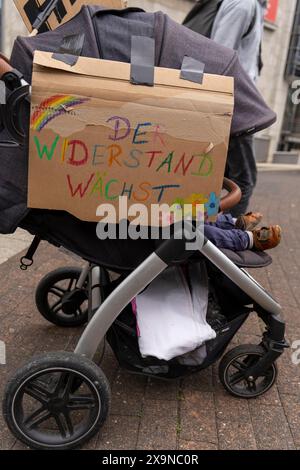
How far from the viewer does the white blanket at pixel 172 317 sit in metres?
1.95

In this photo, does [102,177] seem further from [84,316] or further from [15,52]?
[84,316]

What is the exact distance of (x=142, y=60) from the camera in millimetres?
1707

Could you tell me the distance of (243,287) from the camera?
1995 millimetres

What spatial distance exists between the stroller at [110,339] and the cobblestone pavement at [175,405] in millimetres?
121

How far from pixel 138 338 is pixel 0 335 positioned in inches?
43.2

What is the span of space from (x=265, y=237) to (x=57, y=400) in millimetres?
1150

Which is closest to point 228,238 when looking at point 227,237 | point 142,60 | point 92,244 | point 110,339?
point 227,237

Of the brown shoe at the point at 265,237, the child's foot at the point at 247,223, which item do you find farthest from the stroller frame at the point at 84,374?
the child's foot at the point at 247,223

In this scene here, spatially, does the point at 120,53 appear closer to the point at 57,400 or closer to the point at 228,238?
the point at 228,238

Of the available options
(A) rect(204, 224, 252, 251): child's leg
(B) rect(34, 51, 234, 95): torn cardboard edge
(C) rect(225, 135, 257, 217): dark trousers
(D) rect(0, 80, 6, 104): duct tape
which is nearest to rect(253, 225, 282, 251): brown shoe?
(A) rect(204, 224, 252, 251): child's leg

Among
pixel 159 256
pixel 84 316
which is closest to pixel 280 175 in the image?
pixel 84 316

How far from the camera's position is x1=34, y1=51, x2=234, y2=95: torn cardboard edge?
160 cm

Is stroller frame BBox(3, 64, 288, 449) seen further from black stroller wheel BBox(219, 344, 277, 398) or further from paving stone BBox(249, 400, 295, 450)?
paving stone BBox(249, 400, 295, 450)

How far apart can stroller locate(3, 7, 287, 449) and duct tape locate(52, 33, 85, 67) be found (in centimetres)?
17
